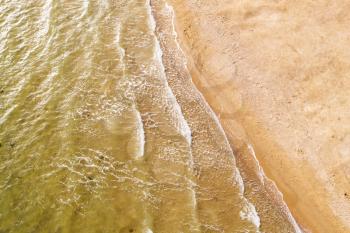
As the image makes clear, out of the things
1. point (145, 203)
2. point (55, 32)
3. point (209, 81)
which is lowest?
point (145, 203)

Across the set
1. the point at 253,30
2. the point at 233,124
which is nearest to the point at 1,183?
the point at 233,124

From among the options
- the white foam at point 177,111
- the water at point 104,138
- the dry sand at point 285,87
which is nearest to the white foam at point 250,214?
the water at point 104,138

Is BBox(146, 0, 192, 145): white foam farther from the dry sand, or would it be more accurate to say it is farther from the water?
the dry sand

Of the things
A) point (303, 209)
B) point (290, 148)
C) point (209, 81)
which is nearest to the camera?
point (303, 209)

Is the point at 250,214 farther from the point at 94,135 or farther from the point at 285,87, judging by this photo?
the point at 94,135

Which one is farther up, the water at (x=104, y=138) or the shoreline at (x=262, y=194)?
the water at (x=104, y=138)

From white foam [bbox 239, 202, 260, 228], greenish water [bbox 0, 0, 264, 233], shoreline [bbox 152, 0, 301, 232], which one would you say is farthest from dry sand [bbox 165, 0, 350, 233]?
greenish water [bbox 0, 0, 264, 233]

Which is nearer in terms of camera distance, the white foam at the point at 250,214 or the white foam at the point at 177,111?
the white foam at the point at 250,214

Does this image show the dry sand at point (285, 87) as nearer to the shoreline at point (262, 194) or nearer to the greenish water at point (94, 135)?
the shoreline at point (262, 194)

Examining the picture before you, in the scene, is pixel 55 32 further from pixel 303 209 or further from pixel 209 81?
pixel 303 209
